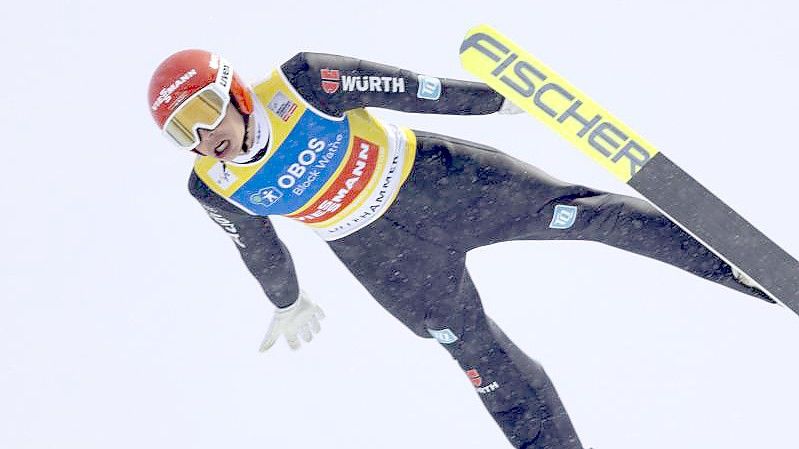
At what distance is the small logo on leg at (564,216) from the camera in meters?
4.14

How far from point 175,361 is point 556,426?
5.68 ft

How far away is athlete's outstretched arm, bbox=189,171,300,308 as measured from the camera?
4.15 meters

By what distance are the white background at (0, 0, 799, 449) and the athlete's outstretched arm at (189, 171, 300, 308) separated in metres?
0.82

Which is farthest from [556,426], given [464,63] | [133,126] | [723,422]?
[133,126]

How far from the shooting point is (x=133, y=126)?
5719mm

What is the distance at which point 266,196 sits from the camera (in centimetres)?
407

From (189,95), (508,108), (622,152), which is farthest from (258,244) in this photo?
(622,152)

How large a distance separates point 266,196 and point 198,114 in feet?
1.26

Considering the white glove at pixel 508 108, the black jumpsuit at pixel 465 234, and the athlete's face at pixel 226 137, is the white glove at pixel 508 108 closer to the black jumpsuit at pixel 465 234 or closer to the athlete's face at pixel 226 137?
the black jumpsuit at pixel 465 234

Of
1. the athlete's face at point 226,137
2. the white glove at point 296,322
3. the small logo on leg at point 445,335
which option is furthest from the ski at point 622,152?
the white glove at point 296,322

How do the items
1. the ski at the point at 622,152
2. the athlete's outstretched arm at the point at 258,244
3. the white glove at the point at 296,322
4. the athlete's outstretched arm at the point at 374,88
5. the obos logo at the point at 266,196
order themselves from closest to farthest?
the ski at the point at 622,152 < the athlete's outstretched arm at the point at 374,88 < the obos logo at the point at 266,196 < the athlete's outstretched arm at the point at 258,244 < the white glove at the point at 296,322

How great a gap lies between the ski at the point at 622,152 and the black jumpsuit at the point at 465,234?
19 cm

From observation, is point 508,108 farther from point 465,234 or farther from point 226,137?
point 226,137

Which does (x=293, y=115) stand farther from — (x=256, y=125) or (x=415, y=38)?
(x=415, y=38)
